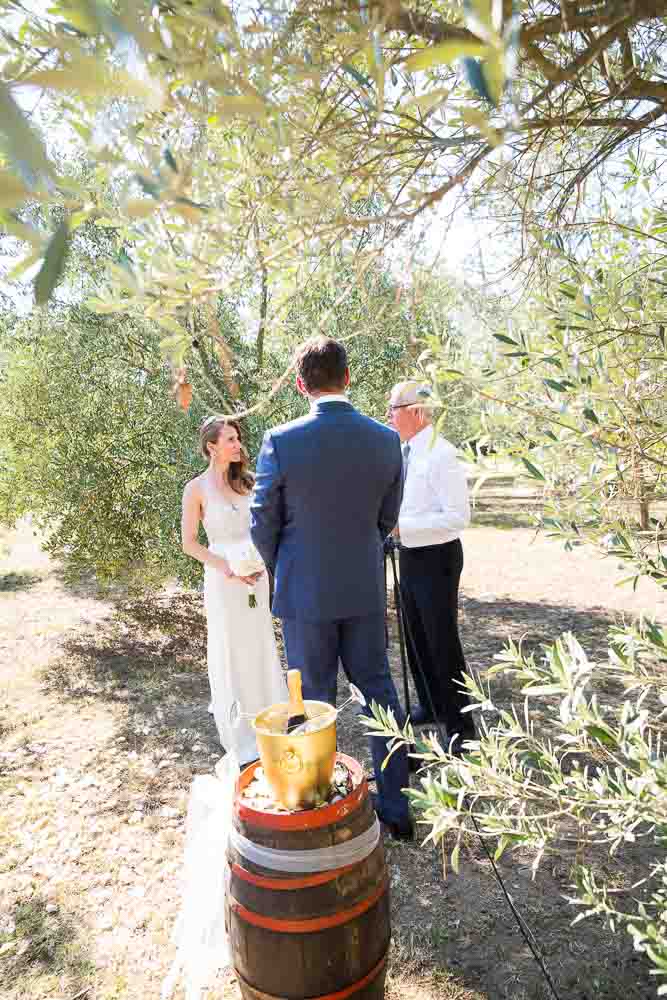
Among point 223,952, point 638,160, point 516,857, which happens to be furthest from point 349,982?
point 638,160

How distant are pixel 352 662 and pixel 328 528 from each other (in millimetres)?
735

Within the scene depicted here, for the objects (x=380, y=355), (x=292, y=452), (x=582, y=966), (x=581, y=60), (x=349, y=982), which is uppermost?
(x=380, y=355)

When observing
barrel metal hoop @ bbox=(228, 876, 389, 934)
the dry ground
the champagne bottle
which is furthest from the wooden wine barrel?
the dry ground

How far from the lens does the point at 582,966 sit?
9.27ft

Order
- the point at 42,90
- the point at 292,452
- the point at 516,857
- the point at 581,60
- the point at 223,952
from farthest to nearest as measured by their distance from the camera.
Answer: the point at 516,857 → the point at 292,452 → the point at 223,952 → the point at 581,60 → the point at 42,90

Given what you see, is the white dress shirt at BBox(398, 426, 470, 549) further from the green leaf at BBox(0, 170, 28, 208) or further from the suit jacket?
the green leaf at BBox(0, 170, 28, 208)

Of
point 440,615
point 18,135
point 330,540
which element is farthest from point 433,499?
point 18,135

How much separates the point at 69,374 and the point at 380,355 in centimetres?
380

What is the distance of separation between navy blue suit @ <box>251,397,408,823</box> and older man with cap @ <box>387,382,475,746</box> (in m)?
0.72

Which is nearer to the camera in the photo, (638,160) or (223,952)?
(638,160)

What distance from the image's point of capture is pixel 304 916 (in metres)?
2.12

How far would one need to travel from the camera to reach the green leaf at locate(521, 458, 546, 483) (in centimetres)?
178

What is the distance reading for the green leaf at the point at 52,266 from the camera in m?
0.66

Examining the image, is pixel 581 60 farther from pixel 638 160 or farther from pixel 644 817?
pixel 644 817
